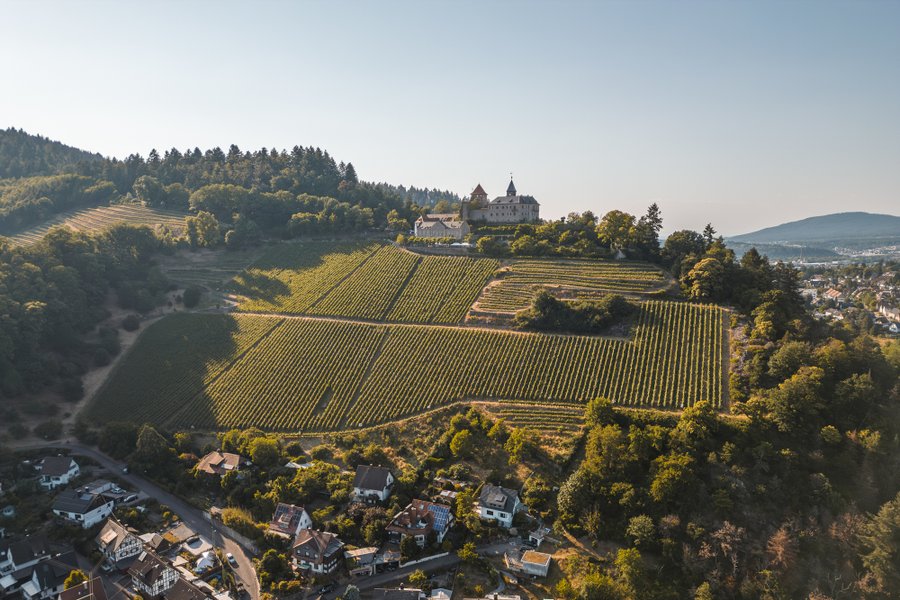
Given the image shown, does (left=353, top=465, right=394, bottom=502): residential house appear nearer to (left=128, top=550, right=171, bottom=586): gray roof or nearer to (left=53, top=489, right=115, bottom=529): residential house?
(left=128, top=550, right=171, bottom=586): gray roof

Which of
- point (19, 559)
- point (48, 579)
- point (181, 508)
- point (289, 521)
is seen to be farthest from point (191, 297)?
point (289, 521)

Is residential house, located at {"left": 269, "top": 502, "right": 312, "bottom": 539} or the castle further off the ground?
the castle

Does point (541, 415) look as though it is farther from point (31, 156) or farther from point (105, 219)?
point (31, 156)

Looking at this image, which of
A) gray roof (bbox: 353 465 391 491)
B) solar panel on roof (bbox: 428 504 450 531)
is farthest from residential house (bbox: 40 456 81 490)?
solar panel on roof (bbox: 428 504 450 531)

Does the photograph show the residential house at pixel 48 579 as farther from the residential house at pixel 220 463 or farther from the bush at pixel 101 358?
the bush at pixel 101 358

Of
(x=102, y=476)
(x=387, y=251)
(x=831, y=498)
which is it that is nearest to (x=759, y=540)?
(x=831, y=498)

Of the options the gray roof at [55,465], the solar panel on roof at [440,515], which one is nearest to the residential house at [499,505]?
the solar panel on roof at [440,515]
